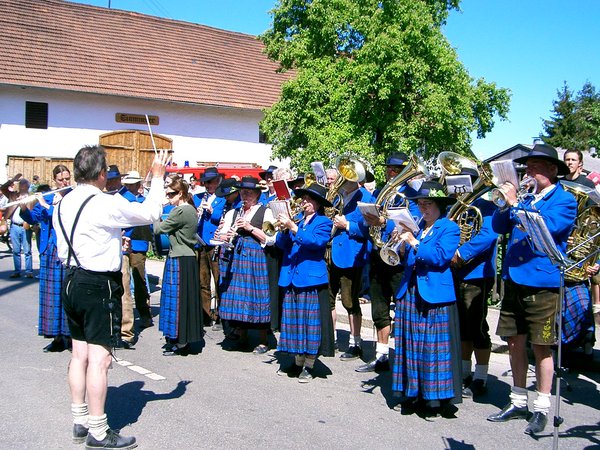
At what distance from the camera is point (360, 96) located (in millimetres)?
14891

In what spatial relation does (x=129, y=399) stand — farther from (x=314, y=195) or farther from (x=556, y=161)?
(x=556, y=161)

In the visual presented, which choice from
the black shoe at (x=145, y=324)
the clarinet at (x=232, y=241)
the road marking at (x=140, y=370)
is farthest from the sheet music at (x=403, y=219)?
the black shoe at (x=145, y=324)

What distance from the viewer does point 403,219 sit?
5.30 m

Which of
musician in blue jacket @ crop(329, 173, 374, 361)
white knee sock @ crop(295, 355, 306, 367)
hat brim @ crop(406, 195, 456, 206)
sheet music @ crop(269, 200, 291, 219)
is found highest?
hat brim @ crop(406, 195, 456, 206)

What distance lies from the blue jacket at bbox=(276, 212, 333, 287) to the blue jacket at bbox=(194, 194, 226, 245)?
2.41m

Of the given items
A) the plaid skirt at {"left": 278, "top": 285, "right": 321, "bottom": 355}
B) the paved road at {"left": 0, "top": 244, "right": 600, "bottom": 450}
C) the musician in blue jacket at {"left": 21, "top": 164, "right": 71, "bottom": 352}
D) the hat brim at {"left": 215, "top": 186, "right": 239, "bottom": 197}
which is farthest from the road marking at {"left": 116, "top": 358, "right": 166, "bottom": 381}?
the hat brim at {"left": 215, "top": 186, "right": 239, "bottom": 197}

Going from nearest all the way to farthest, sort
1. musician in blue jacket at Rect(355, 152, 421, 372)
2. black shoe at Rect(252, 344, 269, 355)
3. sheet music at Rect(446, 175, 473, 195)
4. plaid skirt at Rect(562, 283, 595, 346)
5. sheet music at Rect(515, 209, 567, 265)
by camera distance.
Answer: sheet music at Rect(515, 209, 567, 265)
sheet music at Rect(446, 175, 473, 195)
plaid skirt at Rect(562, 283, 595, 346)
musician in blue jacket at Rect(355, 152, 421, 372)
black shoe at Rect(252, 344, 269, 355)

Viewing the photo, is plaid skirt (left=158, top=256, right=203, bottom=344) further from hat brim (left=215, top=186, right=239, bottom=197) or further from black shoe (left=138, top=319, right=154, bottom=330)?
black shoe (left=138, top=319, right=154, bottom=330)

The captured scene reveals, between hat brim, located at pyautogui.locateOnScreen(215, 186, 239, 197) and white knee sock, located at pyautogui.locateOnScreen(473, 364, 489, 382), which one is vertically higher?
hat brim, located at pyautogui.locateOnScreen(215, 186, 239, 197)

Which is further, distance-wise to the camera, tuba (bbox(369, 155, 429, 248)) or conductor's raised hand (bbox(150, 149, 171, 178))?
tuba (bbox(369, 155, 429, 248))

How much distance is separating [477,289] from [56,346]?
4700 mm

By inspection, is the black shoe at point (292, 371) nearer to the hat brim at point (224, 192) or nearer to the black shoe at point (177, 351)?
the black shoe at point (177, 351)

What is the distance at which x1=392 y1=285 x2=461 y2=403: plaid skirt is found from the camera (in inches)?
210

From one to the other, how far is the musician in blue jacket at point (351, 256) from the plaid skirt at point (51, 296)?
10.1ft
